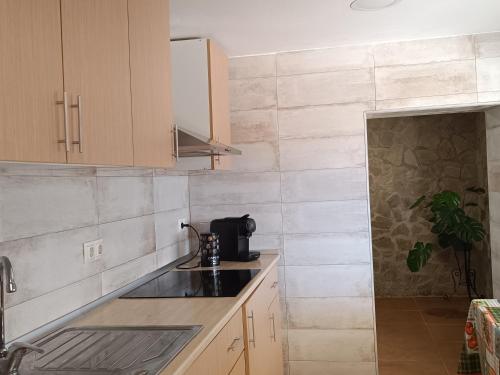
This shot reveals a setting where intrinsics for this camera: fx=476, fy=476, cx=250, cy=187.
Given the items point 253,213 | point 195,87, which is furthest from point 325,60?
point 253,213

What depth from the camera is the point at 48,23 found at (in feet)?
4.10

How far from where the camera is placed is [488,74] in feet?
10.8

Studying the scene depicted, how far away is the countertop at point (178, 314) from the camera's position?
175cm

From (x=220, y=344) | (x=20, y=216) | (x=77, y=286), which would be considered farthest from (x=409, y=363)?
(x=20, y=216)

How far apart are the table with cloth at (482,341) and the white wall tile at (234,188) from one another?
1765 millimetres

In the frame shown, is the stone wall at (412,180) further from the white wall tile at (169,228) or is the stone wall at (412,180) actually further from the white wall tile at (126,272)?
the white wall tile at (126,272)

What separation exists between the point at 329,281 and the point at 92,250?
1892 millimetres

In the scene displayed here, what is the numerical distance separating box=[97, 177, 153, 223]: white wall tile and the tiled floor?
231cm

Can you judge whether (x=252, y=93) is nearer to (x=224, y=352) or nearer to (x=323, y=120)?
(x=323, y=120)

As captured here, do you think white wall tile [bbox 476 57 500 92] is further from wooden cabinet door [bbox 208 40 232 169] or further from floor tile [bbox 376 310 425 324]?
floor tile [bbox 376 310 425 324]

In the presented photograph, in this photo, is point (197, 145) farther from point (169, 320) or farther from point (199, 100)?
point (169, 320)

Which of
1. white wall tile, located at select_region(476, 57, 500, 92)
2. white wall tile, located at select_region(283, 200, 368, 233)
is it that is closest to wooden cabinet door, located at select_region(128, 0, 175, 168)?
white wall tile, located at select_region(283, 200, 368, 233)

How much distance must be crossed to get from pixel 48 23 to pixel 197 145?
44.7 inches

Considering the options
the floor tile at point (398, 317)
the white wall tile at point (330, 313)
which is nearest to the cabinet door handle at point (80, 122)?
the white wall tile at point (330, 313)
